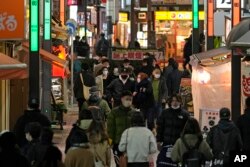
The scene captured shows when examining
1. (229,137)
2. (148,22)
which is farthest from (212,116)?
(148,22)

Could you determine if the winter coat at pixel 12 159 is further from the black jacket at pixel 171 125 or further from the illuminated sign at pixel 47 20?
the illuminated sign at pixel 47 20

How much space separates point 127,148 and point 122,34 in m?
41.0

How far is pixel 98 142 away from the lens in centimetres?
1183

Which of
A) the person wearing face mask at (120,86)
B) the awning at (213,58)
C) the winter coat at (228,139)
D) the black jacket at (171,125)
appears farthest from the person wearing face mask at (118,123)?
the person wearing face mask at (120,86)

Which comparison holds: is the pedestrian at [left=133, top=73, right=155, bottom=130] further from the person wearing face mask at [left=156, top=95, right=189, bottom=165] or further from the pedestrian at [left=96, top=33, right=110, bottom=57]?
the pedestrian at [left=96, top=33, right=110, bottom=57]

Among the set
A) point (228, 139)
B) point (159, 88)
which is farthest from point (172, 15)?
point (228, 139)

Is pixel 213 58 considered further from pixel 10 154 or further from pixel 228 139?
pixel 10 154

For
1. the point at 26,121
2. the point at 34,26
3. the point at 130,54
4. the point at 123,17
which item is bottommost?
the point at 26,121

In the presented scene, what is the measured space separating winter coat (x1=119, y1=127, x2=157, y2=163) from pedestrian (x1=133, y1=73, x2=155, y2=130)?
785 centimetres

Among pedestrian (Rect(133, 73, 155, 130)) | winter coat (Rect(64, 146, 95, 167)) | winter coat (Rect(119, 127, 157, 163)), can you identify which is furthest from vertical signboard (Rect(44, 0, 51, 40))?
winter coat (Rect(64, 146, 95, 167))

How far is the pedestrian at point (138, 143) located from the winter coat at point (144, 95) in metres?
7.96

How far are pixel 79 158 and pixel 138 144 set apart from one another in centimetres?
205

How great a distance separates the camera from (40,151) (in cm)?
1075

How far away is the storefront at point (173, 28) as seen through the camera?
51125 millimetres
